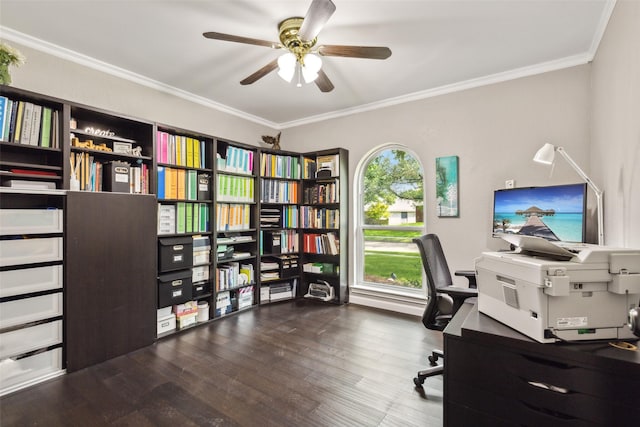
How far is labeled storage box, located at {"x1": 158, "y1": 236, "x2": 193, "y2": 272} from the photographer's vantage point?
2674 mm

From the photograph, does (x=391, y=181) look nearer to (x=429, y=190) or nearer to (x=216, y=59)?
(x=429, y=190)

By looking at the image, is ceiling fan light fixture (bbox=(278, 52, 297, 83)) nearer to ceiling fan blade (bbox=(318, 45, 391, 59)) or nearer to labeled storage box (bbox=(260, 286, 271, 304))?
ceiling fan blade (bbox=(318, 45, 391, 59))

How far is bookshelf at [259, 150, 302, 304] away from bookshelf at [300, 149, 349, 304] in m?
0.12

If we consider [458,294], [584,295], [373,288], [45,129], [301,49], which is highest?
[301,49]

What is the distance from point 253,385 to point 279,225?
2.15m

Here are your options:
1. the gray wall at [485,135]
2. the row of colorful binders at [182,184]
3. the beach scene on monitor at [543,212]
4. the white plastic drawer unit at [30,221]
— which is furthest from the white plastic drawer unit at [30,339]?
the gray wall at [485,135]

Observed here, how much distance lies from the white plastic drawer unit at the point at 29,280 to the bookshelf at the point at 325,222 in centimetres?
253

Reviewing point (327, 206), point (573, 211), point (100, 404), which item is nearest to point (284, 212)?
point (327, 206)

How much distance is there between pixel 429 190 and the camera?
3.25 m

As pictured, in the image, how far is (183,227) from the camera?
Result: 2.88 m

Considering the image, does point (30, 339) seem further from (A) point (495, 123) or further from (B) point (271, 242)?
(A) point (495, 123)

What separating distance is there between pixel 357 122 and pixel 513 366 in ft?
Answer: 10.6

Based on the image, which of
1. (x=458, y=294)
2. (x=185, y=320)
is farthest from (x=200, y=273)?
(x=458, y=294)

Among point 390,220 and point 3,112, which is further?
point 390,220
